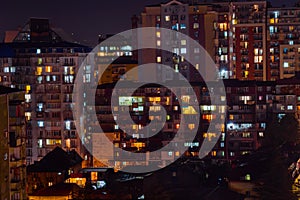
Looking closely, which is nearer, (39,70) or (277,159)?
(277,159)

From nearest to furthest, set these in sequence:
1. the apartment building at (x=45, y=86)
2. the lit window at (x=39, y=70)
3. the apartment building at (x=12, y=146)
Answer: the apartment building at (x=12, y=146) < the apartment building at (x=45, y=86) < the lit window at (x=39, y=70)

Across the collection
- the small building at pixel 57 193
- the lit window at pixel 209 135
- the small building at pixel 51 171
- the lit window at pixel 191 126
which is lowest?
the small building at pixel 57 193

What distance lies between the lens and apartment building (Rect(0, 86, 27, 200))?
9.13 meters

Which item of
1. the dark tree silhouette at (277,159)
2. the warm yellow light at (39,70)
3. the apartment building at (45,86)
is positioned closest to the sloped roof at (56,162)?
the apartment building at (45,86)

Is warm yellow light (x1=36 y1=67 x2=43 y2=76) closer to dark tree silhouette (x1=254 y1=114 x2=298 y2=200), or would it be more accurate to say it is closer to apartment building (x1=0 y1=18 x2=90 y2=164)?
apartment building (x1=0 y1=18 x2=90 y2=164)

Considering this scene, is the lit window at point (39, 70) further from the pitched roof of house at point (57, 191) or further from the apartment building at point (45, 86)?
the pitched roof of house at point (57, 191)

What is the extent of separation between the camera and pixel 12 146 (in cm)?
937

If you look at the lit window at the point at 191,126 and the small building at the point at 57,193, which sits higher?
the lit window at the point at 191,126

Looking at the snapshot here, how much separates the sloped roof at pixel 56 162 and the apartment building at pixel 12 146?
176 inches

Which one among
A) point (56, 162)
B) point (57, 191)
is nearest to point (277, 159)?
point (57, 191)

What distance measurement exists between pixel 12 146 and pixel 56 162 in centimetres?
559

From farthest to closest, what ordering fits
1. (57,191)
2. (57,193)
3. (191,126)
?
(191,126), (57,191), (57,193)

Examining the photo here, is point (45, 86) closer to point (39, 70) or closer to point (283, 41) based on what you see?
point (39, 70)

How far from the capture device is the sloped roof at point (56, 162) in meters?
14.3
